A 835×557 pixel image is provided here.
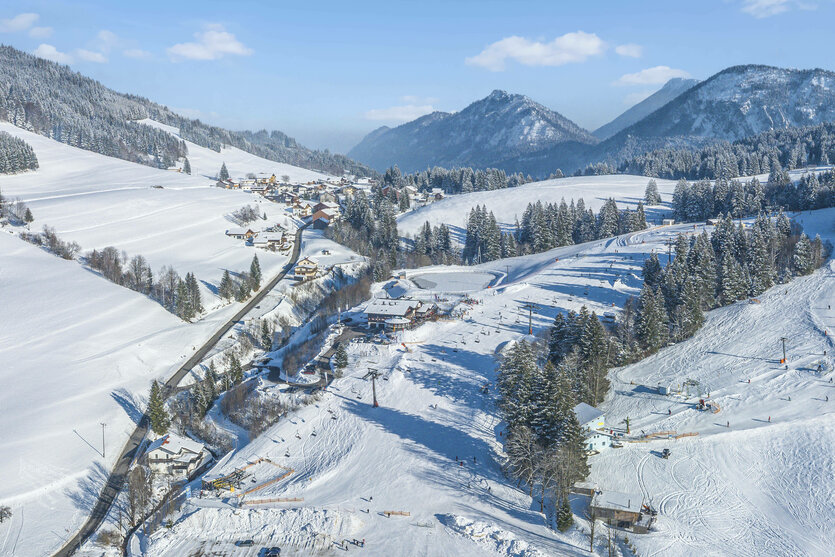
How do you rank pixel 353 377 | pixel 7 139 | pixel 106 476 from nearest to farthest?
pixel 106 476, pixel 353 377, pixel 7 139

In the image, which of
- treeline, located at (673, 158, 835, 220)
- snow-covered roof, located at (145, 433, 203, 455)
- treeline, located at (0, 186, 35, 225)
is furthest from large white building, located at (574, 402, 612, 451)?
treeline, located at (0, 186, 35, 225)

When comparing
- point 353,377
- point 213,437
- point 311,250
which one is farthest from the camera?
point 311,250

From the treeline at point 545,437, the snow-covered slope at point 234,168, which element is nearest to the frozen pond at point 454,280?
the treeline at point 545,437

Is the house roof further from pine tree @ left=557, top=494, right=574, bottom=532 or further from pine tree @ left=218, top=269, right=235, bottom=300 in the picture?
pine tree @ left=557, top=494, right=574, bottom=532

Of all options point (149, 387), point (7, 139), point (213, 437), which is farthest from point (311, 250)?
point (7, 139)

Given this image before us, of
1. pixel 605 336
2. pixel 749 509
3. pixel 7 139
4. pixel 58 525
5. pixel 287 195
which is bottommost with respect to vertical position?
pixel 58 525

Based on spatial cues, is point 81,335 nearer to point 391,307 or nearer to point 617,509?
point 391,307

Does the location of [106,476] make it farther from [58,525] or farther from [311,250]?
[311,250]
